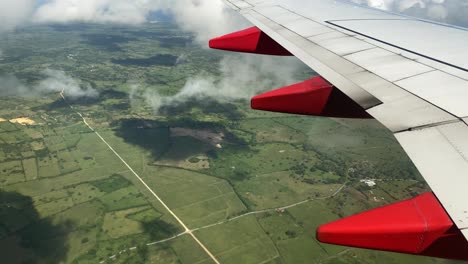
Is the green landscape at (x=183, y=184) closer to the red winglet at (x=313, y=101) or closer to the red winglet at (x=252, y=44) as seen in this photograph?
the red winglet at (x=252, y=44)

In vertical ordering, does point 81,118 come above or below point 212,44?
below

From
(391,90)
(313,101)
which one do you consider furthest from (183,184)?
(391,90)

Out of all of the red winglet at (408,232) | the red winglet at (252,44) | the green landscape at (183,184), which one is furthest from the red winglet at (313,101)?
the green landscape at (183,184)

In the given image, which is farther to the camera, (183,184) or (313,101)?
(183,184)

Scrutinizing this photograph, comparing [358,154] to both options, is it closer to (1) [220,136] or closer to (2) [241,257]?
(1) [220,136]

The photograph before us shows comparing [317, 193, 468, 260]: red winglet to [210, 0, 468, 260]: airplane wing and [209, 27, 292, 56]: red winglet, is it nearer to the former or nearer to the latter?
[210, 0, 468, 260]: airplane wing

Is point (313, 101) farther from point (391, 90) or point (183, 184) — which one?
point (183, 184)

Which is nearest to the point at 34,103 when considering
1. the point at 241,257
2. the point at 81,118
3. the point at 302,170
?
the point at 81,118
